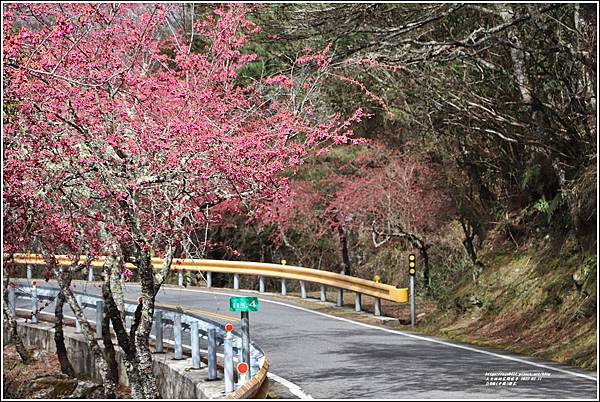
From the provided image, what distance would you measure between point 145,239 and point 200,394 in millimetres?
2336

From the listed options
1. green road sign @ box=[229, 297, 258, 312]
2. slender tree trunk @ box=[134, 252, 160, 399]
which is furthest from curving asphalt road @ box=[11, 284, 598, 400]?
slender tree trunk @ box=[134, 252, 160, 399]

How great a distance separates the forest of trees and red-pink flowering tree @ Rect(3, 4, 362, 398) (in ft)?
0.13

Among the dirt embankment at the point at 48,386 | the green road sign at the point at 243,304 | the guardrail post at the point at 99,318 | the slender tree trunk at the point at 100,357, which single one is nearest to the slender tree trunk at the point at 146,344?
the dirt embankment at the point at 48,386

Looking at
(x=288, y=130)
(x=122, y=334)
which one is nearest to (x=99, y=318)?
(x=122, y=334)

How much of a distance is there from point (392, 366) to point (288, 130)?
4.00 metres

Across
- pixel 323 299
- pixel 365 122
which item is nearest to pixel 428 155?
pixel 365 122

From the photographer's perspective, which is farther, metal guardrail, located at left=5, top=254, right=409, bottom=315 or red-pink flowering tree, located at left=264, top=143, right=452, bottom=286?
red-pink flowering tree, located at left=264, top=143, right=452, bottom=286

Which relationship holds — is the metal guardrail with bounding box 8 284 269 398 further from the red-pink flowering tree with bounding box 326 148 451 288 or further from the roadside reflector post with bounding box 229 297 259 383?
the red-pink flowering tree with bounding box 326 148 451 288

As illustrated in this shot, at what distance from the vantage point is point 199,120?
43.7 feet

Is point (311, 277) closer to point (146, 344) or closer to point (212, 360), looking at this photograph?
point (146, 344)

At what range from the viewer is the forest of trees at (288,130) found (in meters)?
12.0

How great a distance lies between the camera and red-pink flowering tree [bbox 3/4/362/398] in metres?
11.3

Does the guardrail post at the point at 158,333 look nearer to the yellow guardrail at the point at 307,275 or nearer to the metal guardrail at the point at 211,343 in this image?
the metal guardrail at the point at 211,343

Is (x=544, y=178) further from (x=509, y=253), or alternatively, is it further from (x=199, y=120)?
(x=199, y=120)
